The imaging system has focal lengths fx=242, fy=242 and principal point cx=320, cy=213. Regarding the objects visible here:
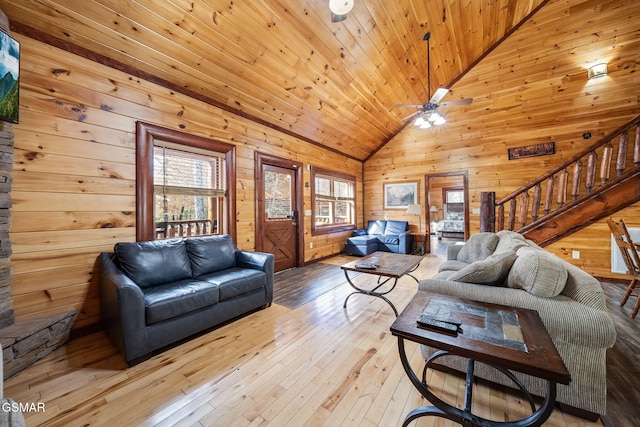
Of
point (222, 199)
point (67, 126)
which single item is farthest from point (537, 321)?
point (67, 126)

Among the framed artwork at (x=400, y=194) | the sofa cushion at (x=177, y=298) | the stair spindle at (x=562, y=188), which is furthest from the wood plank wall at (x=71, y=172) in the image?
the stair spindle at (x=562, y=188)

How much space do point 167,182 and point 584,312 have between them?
397cm

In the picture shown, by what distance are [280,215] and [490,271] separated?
142 inches

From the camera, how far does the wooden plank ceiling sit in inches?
90.4

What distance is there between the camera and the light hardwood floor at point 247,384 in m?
1.44

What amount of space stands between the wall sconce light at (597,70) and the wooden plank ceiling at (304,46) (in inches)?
9.4

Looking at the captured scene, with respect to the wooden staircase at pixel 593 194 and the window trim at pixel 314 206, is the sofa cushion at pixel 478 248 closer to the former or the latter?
the wooden staircase at pixel 593 194

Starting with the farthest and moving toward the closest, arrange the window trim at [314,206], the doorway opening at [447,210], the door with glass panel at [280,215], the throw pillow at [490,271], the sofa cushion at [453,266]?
the doorway opening at [447,210] < the window trim at [314,206] < the door with glass panel at [280,215] < the sofa cushion at [453,266] < the throw pillow at [490,271]

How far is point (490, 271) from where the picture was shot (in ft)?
5.65

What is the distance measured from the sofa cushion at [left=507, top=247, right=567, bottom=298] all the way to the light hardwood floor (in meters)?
0.70

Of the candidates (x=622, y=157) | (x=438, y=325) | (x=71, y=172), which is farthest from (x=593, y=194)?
(x=71, y=172)

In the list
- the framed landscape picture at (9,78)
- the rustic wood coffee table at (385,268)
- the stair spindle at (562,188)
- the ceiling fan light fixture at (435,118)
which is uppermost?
the ceiling fan light fixture at (435,118)

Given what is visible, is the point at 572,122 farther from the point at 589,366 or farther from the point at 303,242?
the point at 303,242

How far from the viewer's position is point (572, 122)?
178 inches
